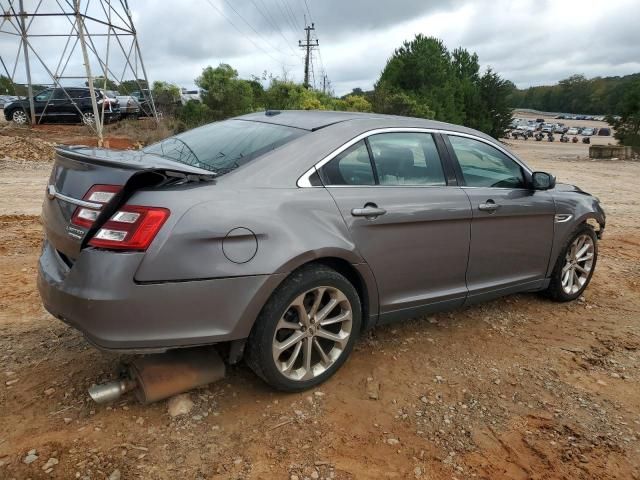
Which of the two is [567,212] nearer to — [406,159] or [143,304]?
[406,159]

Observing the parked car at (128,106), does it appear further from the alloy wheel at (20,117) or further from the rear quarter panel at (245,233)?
the rear quarter panel at (245,233)

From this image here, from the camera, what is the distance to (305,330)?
113 inches

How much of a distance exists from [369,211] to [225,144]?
3.22ft

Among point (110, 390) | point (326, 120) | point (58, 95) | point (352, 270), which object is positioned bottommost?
point (110, 390)

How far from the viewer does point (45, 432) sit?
253 cm

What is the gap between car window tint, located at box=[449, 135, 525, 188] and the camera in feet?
12.3

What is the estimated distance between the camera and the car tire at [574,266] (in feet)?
14.7

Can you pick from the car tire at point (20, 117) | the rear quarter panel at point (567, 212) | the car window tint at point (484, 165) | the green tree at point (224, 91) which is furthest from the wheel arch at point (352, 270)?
the car tire at point (20, 117)

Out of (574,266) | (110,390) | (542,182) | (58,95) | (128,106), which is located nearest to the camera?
(110,390)

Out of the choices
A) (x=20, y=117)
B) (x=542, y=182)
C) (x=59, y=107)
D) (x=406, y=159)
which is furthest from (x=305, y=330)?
(x=20, y=117)

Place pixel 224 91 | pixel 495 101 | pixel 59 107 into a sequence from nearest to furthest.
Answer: pixel 224 91, pixel 59 107, pixel 495 101

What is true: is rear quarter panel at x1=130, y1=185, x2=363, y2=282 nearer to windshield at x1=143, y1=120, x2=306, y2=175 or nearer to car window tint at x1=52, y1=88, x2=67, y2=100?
windshield at x1=143, y1=120, x2=306, y2=175

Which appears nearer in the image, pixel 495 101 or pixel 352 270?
pixel 352 270

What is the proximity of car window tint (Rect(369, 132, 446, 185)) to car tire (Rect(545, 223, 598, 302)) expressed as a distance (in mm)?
1652
